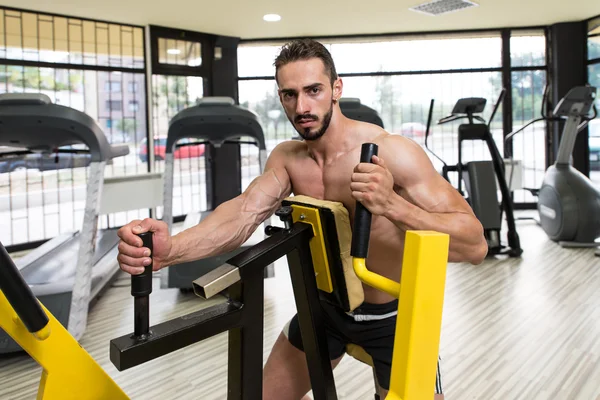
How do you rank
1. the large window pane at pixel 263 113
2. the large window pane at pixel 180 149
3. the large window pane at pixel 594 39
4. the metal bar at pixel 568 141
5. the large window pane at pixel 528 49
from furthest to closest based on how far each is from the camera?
1. the large window pane at pixel 263 113
2. the large window pane at pixel 528 49
3. the large window pane at pixel 180 149
4. the large window pane at pixel 594 39
5. the metal bar at pixel 568 141

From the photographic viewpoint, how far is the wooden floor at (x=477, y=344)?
8.05 feet

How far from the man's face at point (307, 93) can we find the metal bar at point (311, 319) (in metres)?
0.34

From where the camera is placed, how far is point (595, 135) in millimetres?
6449

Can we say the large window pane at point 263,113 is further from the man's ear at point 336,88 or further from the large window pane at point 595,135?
the man's ear at point 336,88

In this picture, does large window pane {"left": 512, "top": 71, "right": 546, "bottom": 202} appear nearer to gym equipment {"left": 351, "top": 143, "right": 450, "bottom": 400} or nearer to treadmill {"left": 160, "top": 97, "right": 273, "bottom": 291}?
treadmill {"left": 160, "top": 97, "right": 273, "bottom": 291}

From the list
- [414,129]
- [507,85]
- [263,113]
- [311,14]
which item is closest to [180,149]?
[263,113]

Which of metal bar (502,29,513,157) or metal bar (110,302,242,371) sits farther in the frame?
metal bar (502,29,513,157)

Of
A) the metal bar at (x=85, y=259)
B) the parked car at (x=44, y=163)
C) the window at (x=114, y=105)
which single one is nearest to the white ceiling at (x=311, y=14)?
the window at (x=114, y=105)

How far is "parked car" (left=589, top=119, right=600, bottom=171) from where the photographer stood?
6.43 meters

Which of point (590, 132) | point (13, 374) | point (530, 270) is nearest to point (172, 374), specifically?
point (13, 374)

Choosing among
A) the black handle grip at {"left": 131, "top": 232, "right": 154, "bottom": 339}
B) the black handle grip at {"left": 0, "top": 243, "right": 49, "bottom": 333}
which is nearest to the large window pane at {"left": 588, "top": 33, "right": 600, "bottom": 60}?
the black handle grip at {"left": 131, "top": 232, "right": 154, "bottom": 339}

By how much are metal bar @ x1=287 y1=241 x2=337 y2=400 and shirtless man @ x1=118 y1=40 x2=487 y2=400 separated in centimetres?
21

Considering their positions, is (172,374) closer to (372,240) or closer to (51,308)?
(51,308)

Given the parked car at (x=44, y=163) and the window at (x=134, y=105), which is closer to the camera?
the parked car at (x=44, y=163)
